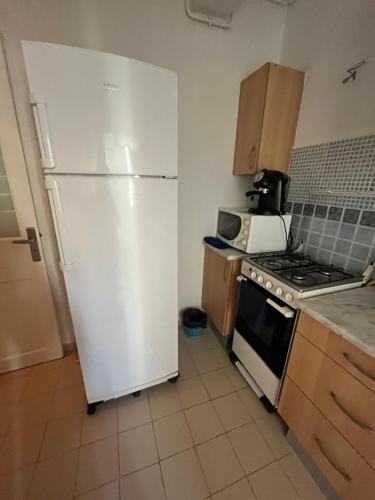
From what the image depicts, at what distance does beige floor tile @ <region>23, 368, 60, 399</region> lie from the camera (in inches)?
56.7

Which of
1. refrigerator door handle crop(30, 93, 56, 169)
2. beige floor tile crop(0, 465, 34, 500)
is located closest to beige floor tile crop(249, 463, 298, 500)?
beige floor tile crop(0, 465, 34, 500)

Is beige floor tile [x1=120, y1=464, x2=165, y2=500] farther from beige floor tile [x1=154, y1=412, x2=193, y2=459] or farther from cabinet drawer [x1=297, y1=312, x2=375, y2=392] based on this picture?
cabinet drawer [x1=297, y1=312, x2=375, y2=392]

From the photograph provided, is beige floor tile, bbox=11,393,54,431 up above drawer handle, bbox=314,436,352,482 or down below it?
below

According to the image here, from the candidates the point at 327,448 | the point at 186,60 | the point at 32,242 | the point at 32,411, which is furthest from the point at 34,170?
the point at 327,448

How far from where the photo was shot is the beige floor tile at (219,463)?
3.37 feet

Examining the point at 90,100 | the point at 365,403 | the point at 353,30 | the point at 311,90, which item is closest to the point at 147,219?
the point at 90,100

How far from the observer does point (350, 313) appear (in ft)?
2.95

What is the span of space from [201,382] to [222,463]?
1.55 ft

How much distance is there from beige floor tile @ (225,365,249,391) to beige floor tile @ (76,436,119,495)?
2.76 ft

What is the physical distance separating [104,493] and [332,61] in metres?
2.68

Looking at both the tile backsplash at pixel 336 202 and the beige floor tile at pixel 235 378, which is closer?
the tile backsplash at pixel 336 202

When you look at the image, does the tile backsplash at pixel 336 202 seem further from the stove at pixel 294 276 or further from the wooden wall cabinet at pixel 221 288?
the wooden wall cabinet at pixel 221 288

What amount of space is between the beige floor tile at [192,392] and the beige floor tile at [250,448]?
0.27 metres

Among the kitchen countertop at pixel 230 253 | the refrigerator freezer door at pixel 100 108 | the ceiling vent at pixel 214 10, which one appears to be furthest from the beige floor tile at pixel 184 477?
the ceiling vent at pixel 214 10
